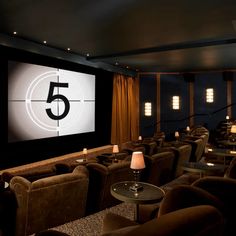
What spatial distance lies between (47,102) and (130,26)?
301cm

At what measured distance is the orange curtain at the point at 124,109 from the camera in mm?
9617

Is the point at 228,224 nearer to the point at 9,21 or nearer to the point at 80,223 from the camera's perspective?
the point at 80,223

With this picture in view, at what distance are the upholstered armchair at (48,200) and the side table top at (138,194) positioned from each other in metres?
0.39

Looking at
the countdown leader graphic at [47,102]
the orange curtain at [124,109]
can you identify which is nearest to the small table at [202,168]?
the countdown leader graphic at [47,102]

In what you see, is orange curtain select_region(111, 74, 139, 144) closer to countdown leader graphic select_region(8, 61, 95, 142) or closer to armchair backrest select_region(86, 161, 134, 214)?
countdown leader graphic select_region(8, 61, 95, 142)

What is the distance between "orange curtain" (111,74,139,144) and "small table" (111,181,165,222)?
261 inches

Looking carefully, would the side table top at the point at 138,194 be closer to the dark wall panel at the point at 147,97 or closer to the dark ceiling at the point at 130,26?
the dark ceiling at the point at 130,26

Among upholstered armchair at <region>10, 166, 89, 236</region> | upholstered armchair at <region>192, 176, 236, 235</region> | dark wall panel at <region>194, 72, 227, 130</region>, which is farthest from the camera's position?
dark wall panel at <region>194, 72, 227, 130</region>

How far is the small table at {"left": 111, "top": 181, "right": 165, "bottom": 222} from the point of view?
8.49 ft

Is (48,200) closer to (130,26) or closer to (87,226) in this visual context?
(87,226)

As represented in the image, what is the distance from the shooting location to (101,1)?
12.1 ft

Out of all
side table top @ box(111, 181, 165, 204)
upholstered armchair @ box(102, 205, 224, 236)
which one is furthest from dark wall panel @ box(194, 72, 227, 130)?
upholstered armchair @ box(102, 205, 224, 236)

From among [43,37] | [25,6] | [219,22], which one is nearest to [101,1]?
[25,6]

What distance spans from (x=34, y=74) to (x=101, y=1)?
3328mm
